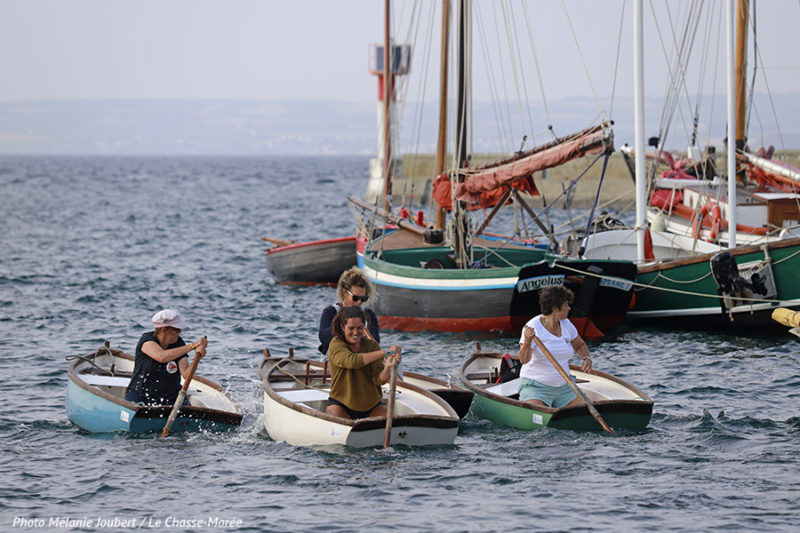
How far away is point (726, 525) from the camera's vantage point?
32.3ft

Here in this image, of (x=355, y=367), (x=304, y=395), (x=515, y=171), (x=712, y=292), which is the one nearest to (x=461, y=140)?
(x=515, y=171)

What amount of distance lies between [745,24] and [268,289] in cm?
1638

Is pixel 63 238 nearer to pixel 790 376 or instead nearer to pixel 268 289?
pixel 268 289

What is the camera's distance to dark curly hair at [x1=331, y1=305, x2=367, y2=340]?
10820mm

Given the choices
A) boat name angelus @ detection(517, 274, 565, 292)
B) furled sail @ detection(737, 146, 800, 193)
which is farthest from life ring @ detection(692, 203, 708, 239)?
boat name angelus @ detection(517, 274, 565, 292)

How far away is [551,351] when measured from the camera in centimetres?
1212

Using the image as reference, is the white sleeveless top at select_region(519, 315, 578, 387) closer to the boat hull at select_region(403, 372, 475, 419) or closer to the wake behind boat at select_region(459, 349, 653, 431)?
the wake behind boat at select_region(459, 349, 653, 431)

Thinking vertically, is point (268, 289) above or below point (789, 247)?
below

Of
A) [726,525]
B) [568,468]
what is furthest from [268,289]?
[726,525]

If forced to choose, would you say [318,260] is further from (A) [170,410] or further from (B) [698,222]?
(A) [170,410]

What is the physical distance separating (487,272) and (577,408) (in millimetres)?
8028

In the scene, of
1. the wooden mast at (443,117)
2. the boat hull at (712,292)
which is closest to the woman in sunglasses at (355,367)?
the boat hull at (712,292)

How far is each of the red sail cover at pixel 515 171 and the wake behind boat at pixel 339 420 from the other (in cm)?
800

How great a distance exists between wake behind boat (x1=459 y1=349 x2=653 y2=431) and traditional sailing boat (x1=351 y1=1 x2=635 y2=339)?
587 cm
